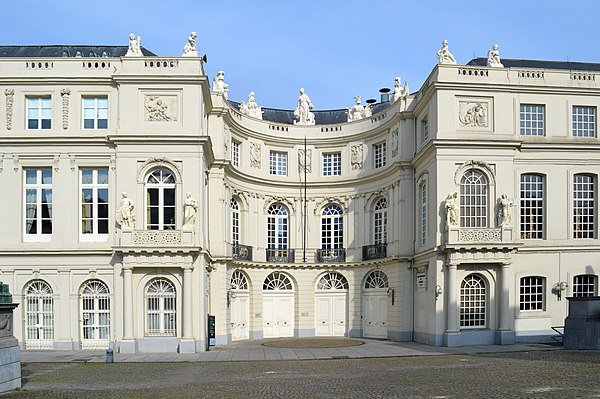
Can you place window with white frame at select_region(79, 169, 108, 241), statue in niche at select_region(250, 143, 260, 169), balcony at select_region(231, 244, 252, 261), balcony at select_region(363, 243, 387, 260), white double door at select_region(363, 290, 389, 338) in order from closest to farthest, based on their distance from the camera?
1. window with white frame at select_region(79, 169, 108, 241)
2. balcony at select_region(231, 244, 252, 261)
3. white double door at select_region(363, 290, 389, 338)
4. balcony at select_region(363, 243, 387, 260)
5. statue in niche at select_region(250, 143, 260, 169)

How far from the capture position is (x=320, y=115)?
137 ft

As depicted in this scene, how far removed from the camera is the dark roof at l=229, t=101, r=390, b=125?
1612 inches

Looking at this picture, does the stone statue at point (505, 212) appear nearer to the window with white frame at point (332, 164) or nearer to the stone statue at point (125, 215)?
the window with white frame at point (332, 164)

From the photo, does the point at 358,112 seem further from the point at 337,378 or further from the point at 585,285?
the point at 337,378

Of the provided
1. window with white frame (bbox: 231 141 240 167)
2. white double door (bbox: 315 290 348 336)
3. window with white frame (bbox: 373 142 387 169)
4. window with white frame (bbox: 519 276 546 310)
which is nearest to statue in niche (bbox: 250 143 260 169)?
window with white frame (bbox: 231 141 240 167)

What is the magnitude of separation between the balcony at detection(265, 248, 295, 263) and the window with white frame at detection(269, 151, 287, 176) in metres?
4.49

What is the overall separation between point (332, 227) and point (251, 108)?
27.4 ft

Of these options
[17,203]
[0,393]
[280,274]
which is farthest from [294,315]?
[0,393]

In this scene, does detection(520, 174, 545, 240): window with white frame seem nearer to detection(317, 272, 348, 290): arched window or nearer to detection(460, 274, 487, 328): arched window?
detection(460, 274, 487, 328): arched window

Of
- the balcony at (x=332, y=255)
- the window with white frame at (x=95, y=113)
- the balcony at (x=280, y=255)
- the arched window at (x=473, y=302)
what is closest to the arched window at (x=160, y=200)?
the window with white frame at (x=95, y=113)

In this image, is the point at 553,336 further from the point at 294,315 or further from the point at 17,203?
the point at 17,203

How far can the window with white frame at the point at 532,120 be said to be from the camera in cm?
2939

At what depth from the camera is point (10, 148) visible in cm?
2795

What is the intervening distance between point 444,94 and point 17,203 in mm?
19076
